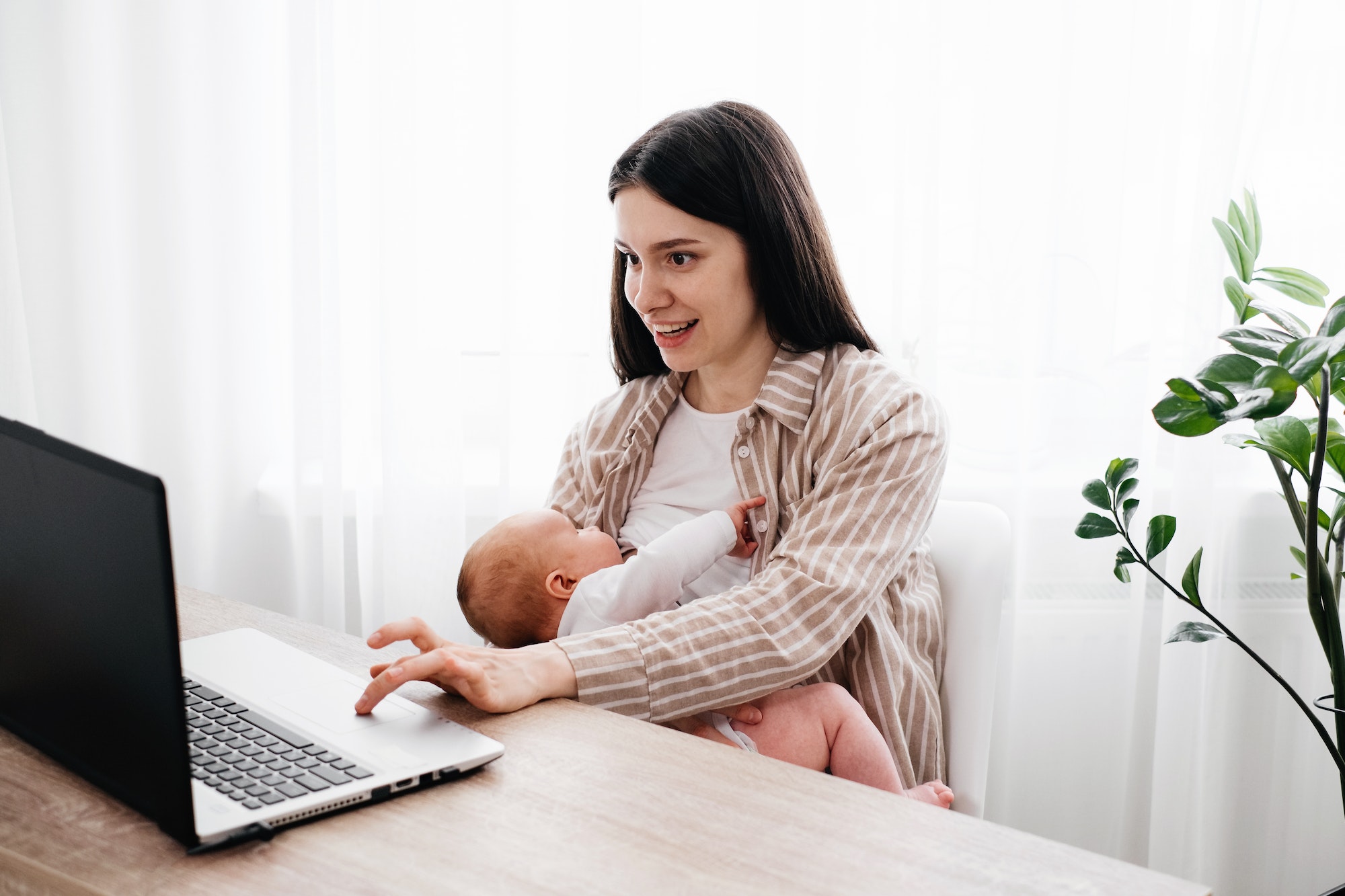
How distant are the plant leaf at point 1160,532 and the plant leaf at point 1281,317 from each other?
1.01 ft

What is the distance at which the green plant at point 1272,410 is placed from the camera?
1073mm

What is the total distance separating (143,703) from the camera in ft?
2.46

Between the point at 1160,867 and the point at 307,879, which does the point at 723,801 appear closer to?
the point at 307,879

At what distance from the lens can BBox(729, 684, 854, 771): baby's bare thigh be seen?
4.14 ft

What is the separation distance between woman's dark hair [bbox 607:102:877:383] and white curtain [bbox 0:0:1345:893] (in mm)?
499

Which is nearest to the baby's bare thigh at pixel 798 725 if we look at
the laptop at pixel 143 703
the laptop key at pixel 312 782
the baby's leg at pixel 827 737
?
the baby's leg at pixel 827 737

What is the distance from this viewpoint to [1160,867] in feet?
6.59

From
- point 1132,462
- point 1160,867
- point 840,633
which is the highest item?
point 1132,462

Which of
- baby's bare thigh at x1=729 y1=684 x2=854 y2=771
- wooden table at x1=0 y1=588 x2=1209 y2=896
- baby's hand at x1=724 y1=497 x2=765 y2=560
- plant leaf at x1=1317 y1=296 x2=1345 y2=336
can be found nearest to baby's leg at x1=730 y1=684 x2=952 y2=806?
baby's bare thigh at x1=729 y1=684 x2=854 y2=771

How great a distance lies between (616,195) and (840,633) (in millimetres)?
705

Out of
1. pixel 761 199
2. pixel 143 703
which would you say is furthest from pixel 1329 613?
pixel 143 703

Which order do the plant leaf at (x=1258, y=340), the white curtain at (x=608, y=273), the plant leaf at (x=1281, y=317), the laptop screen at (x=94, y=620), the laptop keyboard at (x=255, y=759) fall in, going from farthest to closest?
the white curtain at (x=608, y=273)
the plant leaf at (x=1281, y=317)
the plant leaf at (x=1258, y=340)
the laptop keyboard at (x=255, y=759)
the laptop screen at (x=94, y=620)

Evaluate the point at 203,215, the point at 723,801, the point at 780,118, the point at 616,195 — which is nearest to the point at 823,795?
the point at 723,801

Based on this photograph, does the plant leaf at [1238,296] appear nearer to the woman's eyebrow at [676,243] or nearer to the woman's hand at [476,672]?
the woman's eyebrow at [676,243]
